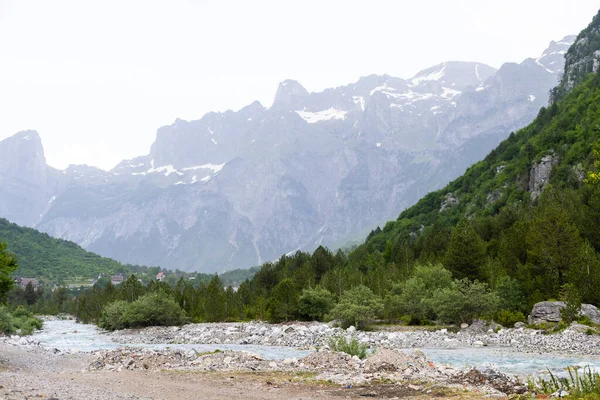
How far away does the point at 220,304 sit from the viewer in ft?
293

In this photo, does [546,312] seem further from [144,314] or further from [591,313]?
[144,314]

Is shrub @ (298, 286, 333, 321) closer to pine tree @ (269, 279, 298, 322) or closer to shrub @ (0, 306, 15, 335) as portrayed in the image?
pine tree @ (269, 279, 298, 322)

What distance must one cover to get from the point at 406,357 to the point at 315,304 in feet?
153

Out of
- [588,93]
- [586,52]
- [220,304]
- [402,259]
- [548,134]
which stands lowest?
[220,304]

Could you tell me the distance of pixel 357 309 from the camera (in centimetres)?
5647

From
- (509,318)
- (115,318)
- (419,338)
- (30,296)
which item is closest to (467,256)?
(509,318)

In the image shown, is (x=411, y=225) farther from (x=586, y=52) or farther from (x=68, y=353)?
(x=68, y=353)

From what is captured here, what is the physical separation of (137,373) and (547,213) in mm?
48402

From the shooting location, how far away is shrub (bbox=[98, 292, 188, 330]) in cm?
7806

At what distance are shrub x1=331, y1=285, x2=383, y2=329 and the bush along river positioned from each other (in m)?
2.04

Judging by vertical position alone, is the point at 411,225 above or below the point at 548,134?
below

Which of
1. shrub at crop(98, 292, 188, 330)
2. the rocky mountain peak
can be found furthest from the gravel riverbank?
the rocky mountain peak

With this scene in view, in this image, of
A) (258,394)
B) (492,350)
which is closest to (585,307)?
(492,350)

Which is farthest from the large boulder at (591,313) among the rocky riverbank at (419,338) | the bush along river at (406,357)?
the bush along river at (406,357)
